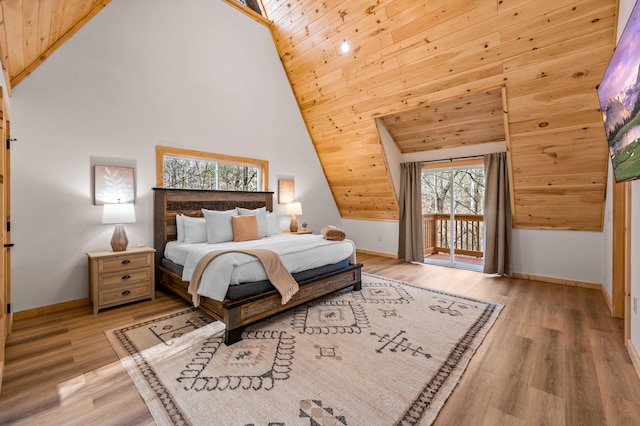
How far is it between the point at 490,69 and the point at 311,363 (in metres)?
3.54

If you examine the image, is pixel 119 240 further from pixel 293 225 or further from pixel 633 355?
pixel 633 355

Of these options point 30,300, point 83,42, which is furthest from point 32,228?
point 83,42

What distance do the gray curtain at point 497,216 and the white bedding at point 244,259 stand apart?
7.62 ft

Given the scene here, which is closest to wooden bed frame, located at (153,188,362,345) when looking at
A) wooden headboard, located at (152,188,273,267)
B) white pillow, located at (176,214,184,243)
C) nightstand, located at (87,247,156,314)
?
wooden headboard, located at (152,188,273,267)

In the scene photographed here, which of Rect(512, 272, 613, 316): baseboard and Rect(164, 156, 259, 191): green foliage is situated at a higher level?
Rect(164, 156, 259, 191): green foliage

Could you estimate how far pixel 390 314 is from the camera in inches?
118

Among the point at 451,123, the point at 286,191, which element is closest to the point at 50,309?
the point at 286,191

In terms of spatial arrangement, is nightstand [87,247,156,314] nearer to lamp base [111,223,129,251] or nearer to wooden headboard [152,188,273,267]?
lamp base [111,223,129,251]

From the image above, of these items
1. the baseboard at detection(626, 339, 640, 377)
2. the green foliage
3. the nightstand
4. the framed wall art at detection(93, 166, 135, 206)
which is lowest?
the baseboard at detection(626, 339, 640, 377)

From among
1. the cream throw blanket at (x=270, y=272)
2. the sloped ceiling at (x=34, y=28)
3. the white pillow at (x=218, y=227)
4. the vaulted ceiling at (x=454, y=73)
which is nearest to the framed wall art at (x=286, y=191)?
the vaulted ceiling at (x=454, y=73)

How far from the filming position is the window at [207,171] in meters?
3.97

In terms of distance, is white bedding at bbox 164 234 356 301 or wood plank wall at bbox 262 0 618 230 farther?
wood plank wall at bbox 262 0 618 230

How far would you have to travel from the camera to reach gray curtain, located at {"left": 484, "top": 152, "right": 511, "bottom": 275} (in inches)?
173

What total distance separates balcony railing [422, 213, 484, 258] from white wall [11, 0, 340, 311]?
3753 mm
